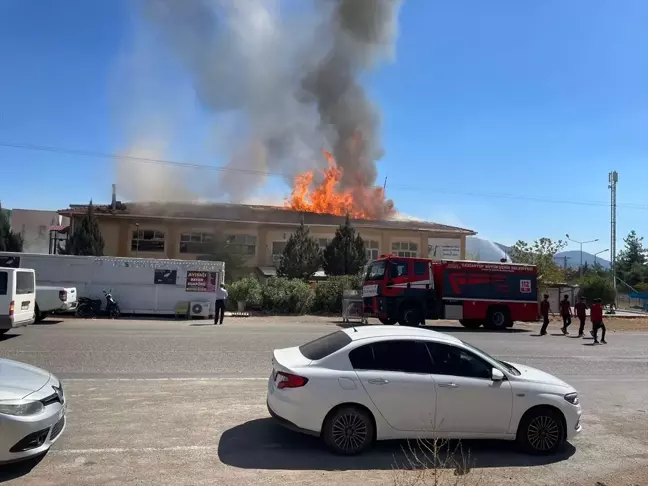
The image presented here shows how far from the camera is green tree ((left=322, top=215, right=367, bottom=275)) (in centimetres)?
4006

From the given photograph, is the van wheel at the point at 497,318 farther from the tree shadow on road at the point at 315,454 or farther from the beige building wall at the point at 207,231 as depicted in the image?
the beige building wall at the point at 207,231

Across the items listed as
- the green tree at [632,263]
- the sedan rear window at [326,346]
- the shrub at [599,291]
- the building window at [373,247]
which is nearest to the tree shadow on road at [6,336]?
the sedan rear window at [326,346]

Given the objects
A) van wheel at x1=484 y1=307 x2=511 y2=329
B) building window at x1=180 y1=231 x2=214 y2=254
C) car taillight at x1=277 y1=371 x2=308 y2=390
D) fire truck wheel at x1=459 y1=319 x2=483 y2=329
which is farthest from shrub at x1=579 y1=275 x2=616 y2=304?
car taillight at x1=277 y1=371 x2=308 y2=390

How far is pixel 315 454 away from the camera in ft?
18.9

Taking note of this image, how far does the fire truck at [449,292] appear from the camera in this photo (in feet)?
72.2

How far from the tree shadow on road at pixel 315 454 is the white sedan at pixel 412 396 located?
0.56 ft

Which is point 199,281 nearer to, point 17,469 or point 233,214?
point 17,469

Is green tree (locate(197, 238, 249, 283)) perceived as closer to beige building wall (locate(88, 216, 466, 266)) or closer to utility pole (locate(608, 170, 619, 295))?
beige building wall (locate(88, 216, 466, 266))

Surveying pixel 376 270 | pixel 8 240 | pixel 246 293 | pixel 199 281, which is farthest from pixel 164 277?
pixel 8 240

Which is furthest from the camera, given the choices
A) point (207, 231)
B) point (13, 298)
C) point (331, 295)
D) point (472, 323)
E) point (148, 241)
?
point (207, 231)

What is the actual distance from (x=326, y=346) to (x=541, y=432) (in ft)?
8.20

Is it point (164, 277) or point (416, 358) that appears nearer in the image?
point (416, 358)

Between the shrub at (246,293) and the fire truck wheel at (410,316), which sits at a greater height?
the shrub at (246,293)

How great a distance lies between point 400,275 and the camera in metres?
22.1
